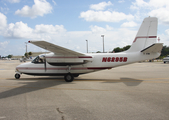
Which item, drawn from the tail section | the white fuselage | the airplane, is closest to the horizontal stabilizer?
the airplane

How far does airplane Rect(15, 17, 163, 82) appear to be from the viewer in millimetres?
11758

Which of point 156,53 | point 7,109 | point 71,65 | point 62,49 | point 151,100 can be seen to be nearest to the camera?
point 7,109

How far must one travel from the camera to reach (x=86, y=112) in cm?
500

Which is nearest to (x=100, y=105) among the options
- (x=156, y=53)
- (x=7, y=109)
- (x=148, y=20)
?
(x=7, y=109)

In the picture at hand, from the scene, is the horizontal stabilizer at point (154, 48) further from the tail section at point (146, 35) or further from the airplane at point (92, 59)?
the tail section at point (146, 35)

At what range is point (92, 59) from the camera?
40.8ft

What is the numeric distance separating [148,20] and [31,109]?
1113cm

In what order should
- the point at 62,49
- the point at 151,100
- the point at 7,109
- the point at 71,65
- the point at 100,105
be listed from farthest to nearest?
the point at 71,65 → the point at 62,49 → the point at 151,100 → the point at 100,105 → the point at 7,109

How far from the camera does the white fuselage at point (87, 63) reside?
1188cm

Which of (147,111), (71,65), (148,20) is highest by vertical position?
(148,20)

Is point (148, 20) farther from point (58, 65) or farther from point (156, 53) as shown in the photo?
point (58, 65)

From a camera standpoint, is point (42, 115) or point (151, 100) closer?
point (42, 115)

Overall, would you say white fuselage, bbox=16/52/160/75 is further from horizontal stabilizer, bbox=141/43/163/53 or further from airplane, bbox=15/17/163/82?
horizontal stabilizer, bbox=141/43/163/53

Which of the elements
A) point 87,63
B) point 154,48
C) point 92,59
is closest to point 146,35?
point 154,48
